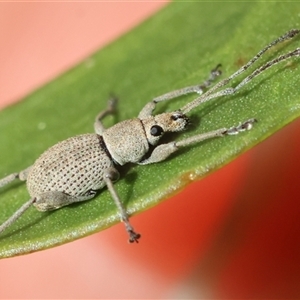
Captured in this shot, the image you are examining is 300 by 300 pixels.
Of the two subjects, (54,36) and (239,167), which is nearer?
(239,167)

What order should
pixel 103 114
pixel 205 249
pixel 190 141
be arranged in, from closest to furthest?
1. pixel 190 141
2. pixel 103 114
3. pixel 205 249

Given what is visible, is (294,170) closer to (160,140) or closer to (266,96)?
(160,140)

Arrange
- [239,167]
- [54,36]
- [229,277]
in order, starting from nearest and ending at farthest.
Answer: [229,277], [239,167], [54,36]

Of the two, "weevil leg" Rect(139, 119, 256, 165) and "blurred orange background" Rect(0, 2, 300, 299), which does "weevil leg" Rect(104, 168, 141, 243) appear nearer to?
"weevil leg" Rect(139, 119, 256, 165)

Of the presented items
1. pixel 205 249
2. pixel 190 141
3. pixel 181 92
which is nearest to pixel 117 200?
pixel 190 141

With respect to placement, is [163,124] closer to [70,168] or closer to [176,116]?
[176,116]

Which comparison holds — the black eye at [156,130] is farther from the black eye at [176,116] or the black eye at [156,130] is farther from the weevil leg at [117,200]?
the weevil leg at [117,200]

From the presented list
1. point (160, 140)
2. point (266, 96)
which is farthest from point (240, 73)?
point (160, 140)
